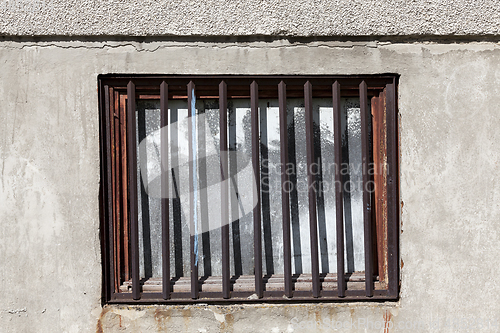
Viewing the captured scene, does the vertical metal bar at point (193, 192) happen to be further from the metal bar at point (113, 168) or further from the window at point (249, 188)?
the metal bar at point (113, 168)

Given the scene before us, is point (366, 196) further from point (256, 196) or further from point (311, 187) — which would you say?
point (256, 196)

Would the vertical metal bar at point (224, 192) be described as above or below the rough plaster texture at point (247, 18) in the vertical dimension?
below

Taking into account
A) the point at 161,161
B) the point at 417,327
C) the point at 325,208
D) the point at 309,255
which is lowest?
the point at 417,327

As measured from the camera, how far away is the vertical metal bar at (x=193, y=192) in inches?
83.7

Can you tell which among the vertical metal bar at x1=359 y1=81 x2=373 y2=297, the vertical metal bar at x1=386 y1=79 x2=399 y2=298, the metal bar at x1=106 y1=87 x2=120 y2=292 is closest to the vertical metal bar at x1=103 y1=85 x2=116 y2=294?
the metal bar at x1=106 y1=87 x2=120 y2=292

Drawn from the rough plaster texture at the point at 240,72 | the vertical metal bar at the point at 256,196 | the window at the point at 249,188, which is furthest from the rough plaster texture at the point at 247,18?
the vertical metal bar at the point at 256,196

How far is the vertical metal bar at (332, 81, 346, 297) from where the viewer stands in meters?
2.11

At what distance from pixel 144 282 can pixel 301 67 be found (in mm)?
1694

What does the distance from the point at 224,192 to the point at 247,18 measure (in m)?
1.07

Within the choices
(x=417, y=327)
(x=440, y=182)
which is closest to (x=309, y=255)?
(x=417, y=327)

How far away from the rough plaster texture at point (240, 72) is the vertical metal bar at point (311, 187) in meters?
0.15

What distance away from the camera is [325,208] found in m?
2.29

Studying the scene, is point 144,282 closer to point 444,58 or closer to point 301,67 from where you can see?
point 301,67

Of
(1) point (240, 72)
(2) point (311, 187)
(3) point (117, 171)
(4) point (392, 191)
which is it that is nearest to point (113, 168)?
(3) point (117, 171)
